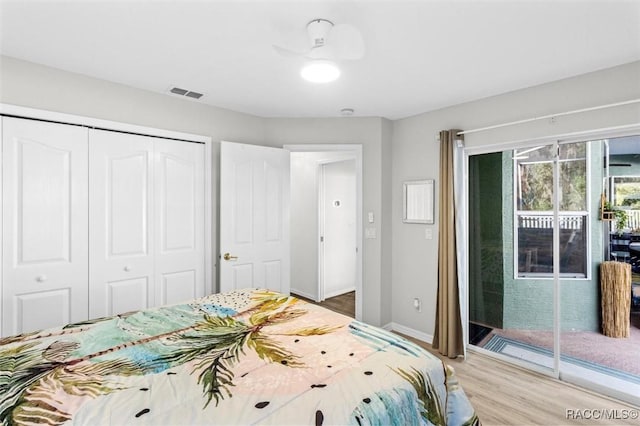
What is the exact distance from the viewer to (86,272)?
101 inches

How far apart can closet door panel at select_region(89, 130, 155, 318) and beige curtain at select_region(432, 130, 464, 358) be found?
2736mm

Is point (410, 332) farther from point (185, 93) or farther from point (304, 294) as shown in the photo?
point (185, 93)

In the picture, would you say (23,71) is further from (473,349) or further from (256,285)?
(473,349)

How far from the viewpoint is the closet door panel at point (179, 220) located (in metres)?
2.96

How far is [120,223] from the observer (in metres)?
2.74

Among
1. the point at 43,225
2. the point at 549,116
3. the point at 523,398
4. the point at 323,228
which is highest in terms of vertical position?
the point at 549,116

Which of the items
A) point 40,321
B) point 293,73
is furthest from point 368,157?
point 40,321

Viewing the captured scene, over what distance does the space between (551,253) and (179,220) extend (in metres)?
3.32

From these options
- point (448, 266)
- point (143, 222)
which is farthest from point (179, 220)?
point (448, 266)

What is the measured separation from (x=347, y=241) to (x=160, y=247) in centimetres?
309

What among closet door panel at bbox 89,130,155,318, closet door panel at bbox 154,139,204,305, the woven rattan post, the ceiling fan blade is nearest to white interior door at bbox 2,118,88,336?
closet door panel at bbox 89,130,155,318

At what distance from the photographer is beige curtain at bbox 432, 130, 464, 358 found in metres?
3.22

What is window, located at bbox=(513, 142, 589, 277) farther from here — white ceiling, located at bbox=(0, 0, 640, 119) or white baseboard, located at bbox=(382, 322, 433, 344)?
white baseboard, located at bbox=(382, 322, 433, 344)

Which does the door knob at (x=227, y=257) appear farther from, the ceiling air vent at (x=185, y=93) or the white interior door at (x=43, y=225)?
the ceiling air vent at (x=185, y=93)
